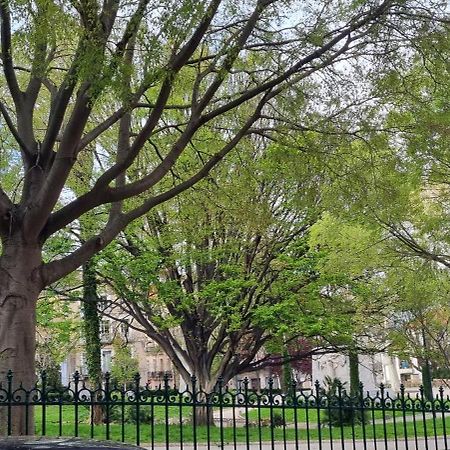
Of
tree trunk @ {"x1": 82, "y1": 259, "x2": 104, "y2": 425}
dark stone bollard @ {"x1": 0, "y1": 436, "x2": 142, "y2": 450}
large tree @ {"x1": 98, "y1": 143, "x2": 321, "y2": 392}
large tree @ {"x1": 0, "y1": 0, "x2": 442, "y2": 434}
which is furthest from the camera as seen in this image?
tree trunk @ {"x1": 82, "y1": 259, "x2": 104, "y2": 425}

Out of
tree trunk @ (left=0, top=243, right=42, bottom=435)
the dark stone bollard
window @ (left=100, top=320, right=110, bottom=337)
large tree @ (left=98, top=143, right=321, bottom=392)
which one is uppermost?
large tree @ (left=98, top=143, right=321, bottom=392)

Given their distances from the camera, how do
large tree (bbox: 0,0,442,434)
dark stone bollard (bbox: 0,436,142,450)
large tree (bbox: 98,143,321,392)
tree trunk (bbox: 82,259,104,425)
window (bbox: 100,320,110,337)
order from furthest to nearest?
window (bbox: 100,320,110,337), tree trunk (bbox: 82,259,104,425), large tree (bbox: 98,143,321,392), large tree (bbox: 0,0,442,434), dark stone bollard (bbox: 0,436,142,450)

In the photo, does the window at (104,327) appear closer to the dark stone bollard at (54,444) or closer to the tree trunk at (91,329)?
the tree trunk at (91,329)

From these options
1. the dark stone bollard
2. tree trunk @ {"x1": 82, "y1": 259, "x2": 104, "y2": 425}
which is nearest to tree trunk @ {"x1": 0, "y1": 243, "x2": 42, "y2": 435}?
the dark stone bollard

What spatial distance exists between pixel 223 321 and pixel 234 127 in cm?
842

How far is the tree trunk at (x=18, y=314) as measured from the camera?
779 cm

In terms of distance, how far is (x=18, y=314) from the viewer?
797 centimetres

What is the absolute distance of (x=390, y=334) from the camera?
827 inches

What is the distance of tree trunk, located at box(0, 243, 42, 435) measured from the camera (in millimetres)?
7793

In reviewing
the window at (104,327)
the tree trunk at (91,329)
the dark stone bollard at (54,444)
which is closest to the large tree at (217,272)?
the tree trunk at (91,329)

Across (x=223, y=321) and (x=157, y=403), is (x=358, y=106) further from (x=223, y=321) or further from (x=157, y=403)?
(x=223, y=321)

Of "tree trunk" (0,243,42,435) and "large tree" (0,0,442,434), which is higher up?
"large tree" (0,0,442,434)

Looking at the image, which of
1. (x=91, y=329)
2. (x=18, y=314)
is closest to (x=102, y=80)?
(x=18, y=314)

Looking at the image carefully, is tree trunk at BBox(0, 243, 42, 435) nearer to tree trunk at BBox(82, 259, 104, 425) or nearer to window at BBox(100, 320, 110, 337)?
tree trunk at BBox(82, 259, 104, 425)
